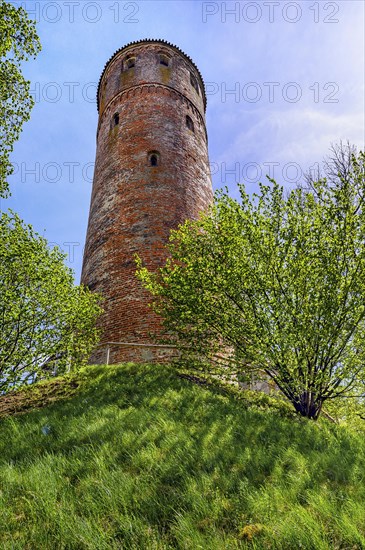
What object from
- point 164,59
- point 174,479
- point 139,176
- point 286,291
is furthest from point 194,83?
point 174,479

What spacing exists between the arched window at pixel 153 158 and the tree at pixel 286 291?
20.7 feet

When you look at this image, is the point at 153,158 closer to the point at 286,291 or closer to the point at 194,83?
the point at 194,83

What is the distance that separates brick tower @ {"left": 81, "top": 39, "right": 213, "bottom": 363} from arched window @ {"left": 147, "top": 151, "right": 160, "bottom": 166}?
0.05 m

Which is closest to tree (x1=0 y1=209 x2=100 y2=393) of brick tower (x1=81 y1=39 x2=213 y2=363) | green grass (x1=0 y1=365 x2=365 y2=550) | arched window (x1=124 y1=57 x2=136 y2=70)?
green grass (x1=0 y1=365 x2=365 y2=550)

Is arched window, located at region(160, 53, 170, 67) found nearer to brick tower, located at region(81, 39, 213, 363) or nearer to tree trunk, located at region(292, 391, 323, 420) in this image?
brick tower, located at region(81, 39, 213, 363)

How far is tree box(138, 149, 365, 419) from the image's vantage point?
756 centimetres

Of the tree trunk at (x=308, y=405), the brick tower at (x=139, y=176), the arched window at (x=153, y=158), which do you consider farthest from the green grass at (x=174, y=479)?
the arched window at (x=153, y=158)

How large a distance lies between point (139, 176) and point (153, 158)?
1.12 metres

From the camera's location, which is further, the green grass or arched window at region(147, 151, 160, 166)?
arched window at region(147, 151, 160, 166)

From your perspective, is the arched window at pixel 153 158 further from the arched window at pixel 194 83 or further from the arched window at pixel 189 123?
the arched window at pixel 194 83

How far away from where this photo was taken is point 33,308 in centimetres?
762

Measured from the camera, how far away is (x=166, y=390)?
8.14m

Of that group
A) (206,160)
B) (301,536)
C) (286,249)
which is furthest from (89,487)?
(206,160)

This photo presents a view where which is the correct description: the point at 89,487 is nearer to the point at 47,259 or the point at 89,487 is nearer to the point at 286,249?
the point at 47,259
